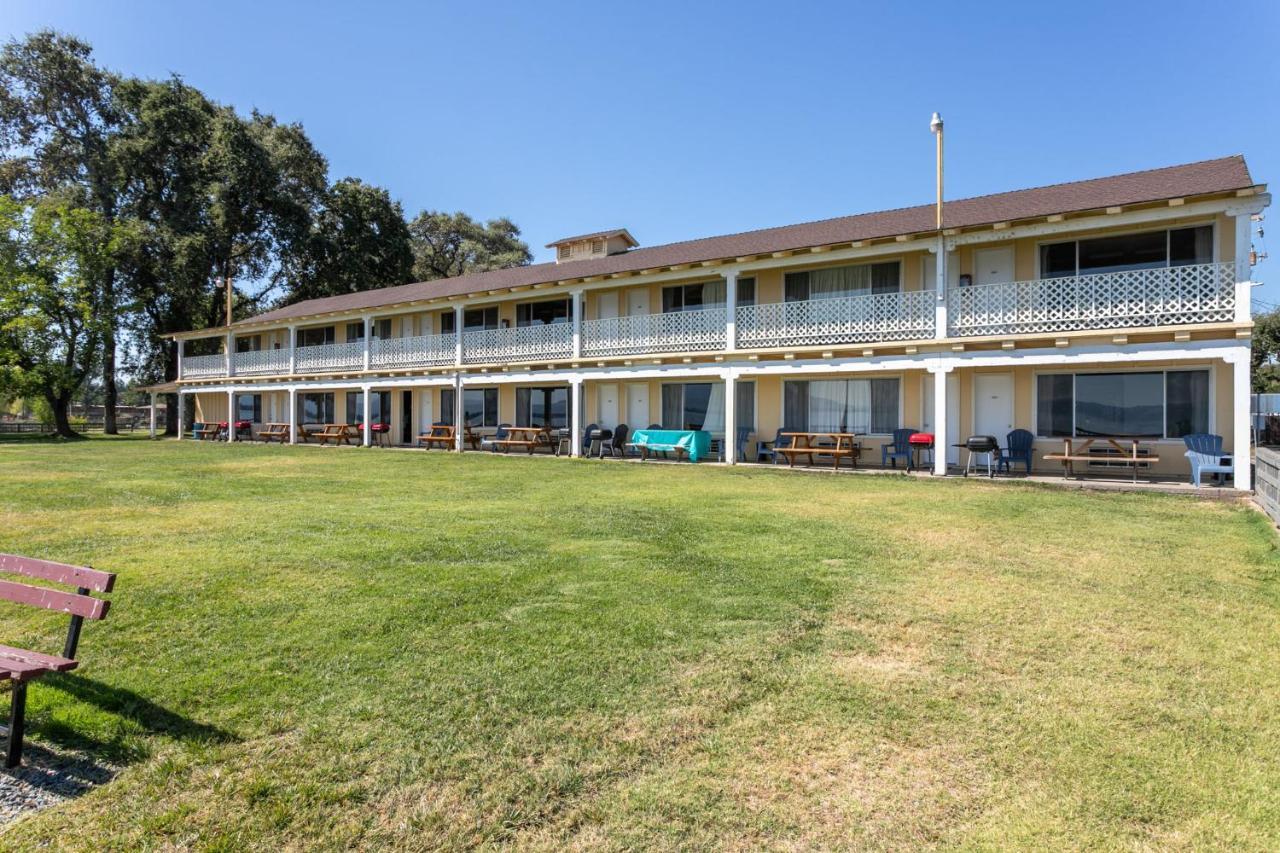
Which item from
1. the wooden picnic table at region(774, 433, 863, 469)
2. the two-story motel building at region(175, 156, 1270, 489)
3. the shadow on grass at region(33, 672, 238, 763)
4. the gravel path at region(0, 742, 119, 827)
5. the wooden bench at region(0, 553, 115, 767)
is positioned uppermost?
the two-story motel building at region(175, 156, 1270, 489)

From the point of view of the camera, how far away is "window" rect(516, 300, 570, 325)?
23766 millimetres

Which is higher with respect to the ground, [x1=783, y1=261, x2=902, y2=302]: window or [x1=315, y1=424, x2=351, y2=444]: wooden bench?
[x1=783, y1=261, x2=902, y2=302]: window

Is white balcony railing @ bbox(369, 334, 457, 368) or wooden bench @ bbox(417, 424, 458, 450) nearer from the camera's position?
wooden bench @ bbox(417, 424, 458, 450)

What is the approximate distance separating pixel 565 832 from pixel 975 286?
15333mm

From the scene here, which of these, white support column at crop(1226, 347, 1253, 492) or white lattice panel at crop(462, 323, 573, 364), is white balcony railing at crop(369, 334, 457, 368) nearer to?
white lattice panel at crop(462, 323, 573, 364)

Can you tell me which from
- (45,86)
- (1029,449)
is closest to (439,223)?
(45,86)

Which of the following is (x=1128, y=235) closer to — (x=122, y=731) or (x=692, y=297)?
(x=692, y=297)

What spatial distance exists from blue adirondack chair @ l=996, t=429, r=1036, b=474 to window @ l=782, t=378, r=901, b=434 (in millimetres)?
2695

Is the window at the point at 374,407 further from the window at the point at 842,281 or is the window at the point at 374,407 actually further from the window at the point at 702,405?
the window at the point at 842,281

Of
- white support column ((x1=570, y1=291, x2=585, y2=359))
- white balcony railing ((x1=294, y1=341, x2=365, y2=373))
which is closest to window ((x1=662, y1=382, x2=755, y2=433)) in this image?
white support column ((x1=570, y1=291, x2=585, y2=359))

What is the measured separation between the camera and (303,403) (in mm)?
32125

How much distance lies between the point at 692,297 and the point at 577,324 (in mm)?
3545

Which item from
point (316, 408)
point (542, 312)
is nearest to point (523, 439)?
point (542, 312)

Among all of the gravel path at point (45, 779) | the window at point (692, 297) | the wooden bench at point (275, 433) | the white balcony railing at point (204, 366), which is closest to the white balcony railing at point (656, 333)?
the window at point (692, 297)
